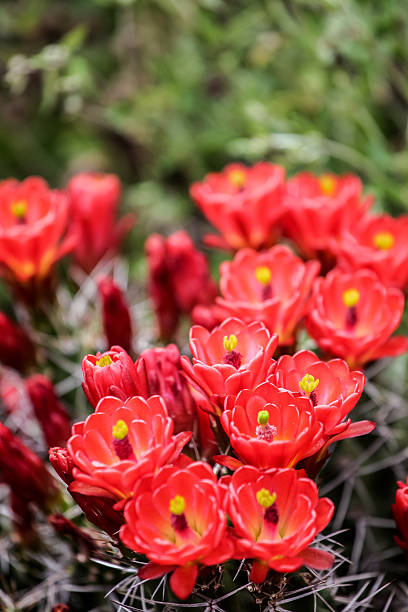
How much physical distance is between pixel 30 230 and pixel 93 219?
21 centimetres

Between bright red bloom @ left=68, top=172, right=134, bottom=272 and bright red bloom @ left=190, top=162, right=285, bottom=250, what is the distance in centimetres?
20

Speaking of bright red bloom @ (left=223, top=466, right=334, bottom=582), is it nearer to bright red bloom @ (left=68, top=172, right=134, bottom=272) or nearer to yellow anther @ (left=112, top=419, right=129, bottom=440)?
yellow anther @ (left=112, top=419, right=129, bottom=440)

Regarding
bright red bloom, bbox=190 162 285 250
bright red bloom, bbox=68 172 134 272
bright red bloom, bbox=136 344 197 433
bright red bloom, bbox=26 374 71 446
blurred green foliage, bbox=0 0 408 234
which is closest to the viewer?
bright red bloom, bbox=136 344 197 433

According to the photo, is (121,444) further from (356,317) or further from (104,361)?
(356,317)

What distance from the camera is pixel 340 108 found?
1154 mm

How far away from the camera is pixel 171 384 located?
0.60m

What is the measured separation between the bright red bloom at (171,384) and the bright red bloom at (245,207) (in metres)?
0.28

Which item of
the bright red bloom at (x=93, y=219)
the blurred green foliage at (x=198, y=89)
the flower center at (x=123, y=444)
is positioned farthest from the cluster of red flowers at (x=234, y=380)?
the blurred green foliage at (x=198, y=89)

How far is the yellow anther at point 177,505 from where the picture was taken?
0.49 m

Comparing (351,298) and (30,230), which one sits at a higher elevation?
(30,230)

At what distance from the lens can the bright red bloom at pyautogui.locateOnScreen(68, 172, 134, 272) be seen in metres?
0.99

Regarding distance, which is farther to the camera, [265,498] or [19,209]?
[19,209]

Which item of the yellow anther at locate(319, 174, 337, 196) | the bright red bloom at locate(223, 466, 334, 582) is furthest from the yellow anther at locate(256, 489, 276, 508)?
the yellow anther at locate(319, 174, 337, 196)

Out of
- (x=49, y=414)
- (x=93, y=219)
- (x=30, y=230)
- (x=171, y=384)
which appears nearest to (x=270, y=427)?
(x=171, y=384)
